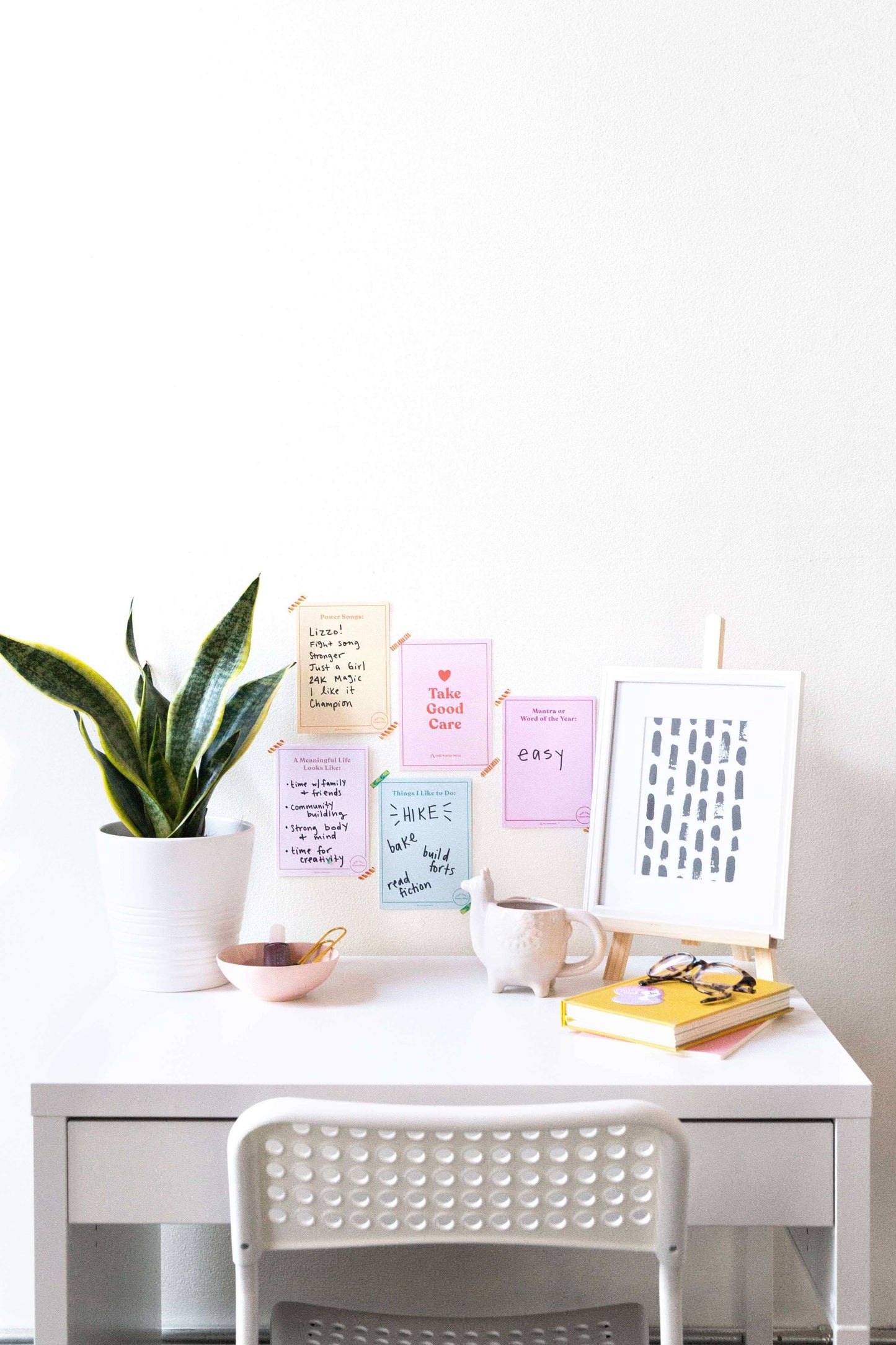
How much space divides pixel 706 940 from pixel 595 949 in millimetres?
137

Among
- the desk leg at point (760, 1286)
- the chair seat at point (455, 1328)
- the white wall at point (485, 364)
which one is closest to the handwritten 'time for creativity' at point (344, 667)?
the white wall at point (485, 364)

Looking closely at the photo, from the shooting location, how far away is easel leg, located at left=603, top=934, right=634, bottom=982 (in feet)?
4.61

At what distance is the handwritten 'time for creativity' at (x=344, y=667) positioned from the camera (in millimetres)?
1536

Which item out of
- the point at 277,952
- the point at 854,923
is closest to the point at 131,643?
the point at 277,952

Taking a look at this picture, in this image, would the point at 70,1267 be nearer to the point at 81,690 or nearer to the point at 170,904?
the point at 170,904

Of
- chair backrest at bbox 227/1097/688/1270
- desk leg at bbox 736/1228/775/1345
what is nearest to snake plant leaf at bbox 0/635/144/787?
chair backrest at bbox 227/1097/688/1270

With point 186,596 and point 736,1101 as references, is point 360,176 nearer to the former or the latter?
point 186,596

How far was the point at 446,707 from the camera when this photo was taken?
1.54m

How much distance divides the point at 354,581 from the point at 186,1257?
983mm

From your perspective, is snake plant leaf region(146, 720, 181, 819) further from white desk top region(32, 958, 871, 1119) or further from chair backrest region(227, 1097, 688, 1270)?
chair backrest region(227, 1097, 688, 1270)

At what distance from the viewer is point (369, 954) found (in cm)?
155

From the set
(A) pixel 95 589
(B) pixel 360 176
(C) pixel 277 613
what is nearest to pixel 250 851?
(C) pixel 277 613

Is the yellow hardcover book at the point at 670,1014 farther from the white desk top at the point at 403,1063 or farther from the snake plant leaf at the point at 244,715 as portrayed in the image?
the snake plant leaf at the point at 244,715

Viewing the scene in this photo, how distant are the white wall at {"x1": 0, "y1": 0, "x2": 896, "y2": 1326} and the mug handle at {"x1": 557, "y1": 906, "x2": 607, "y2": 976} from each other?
18cm
